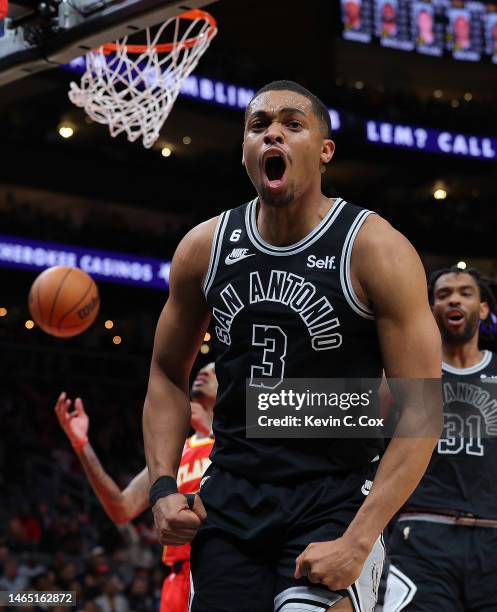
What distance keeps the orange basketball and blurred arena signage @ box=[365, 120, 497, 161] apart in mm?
16034

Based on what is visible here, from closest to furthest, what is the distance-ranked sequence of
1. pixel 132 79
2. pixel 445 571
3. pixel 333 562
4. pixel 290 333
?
pixel 333 562 → pixel 290 333 → pixel 445 571 → pixel 132 79

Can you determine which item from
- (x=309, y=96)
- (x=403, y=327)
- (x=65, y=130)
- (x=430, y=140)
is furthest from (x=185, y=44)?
(x=430, y=140)

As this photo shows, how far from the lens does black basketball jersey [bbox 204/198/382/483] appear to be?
2.72 meters

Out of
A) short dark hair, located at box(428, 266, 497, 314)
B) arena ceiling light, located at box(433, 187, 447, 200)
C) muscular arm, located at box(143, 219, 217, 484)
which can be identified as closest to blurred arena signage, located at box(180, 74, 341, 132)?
arena ceiling light, located at box(433, 187, 447, 200)

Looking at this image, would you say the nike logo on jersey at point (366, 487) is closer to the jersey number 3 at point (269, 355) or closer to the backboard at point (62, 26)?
the jersey number 3 at point (269, 355)

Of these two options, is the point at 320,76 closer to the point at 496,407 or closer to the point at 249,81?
the point at 249,81

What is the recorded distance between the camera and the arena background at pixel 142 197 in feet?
46.9

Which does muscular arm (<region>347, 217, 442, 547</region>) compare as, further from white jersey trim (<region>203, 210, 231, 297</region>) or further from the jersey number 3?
white jersey trim (<region>203, 210, 231, 297</region>)

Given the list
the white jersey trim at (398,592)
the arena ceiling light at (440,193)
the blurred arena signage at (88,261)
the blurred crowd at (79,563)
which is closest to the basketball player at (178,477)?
the white jersey trim at (398,592)

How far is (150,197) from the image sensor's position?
21.8 metres

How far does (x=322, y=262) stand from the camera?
109 inches

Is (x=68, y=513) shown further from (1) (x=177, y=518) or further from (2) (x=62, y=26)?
(1) (x=177, y=518)

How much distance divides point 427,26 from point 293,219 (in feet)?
73.4

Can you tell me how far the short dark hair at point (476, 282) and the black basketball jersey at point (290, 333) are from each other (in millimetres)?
2093
